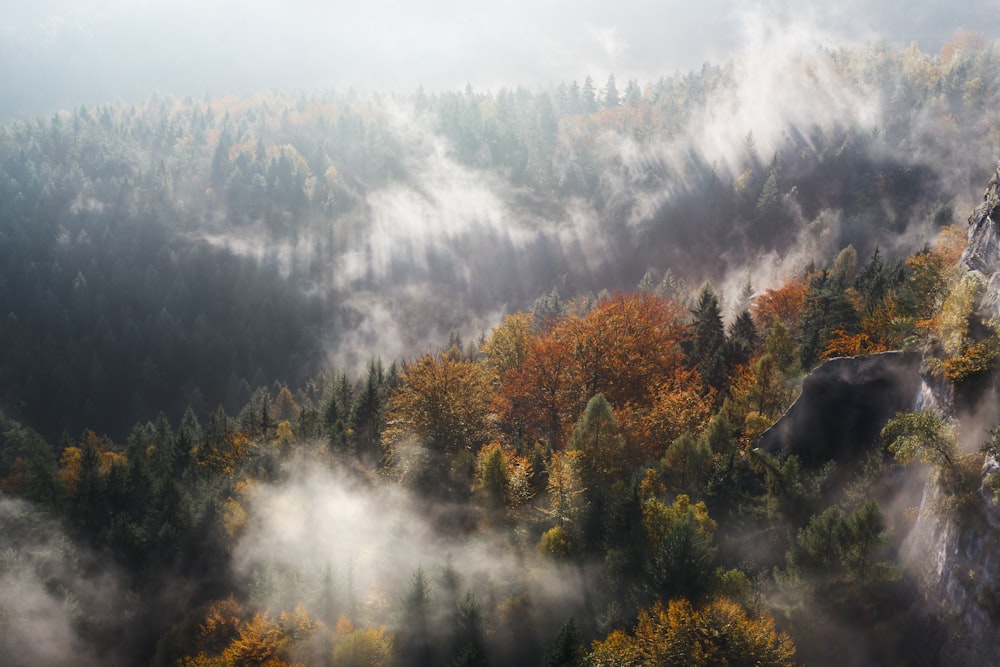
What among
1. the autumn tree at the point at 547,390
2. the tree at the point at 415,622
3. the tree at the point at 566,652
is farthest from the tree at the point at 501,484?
the tree at the point at 566,652

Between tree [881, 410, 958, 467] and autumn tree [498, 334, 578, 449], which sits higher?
autumn tree [498, 334, 578, 449]

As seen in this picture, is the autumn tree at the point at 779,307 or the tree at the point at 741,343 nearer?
the tree at the point at 741,343

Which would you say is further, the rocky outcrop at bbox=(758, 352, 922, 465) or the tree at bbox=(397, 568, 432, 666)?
the tree at bbox=(397, 568, 432, 666)

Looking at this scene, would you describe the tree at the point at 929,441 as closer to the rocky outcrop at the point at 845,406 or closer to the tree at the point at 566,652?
the rocky outcrop at the point at 845,406

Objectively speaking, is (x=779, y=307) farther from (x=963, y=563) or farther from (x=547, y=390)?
(x=963, y=563)

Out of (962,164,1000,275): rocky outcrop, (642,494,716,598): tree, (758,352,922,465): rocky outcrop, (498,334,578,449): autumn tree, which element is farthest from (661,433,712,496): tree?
(962,164,1000,275): rocky outcrop

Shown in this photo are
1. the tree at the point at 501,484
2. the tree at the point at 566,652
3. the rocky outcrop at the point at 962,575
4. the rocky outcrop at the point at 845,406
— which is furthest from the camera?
the tree at the point at 501,484

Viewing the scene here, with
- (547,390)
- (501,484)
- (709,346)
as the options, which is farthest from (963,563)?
(709,346)

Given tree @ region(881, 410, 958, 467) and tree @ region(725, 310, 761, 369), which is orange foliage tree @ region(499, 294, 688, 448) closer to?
tree @ region(725, 310, 761, 369)

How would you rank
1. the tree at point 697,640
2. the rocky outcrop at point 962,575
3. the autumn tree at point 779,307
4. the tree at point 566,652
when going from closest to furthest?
the rocky outcrop at point 962,575
the tree at point 697,640
the tree at point 566,652
the autumn tree at point 779,307
